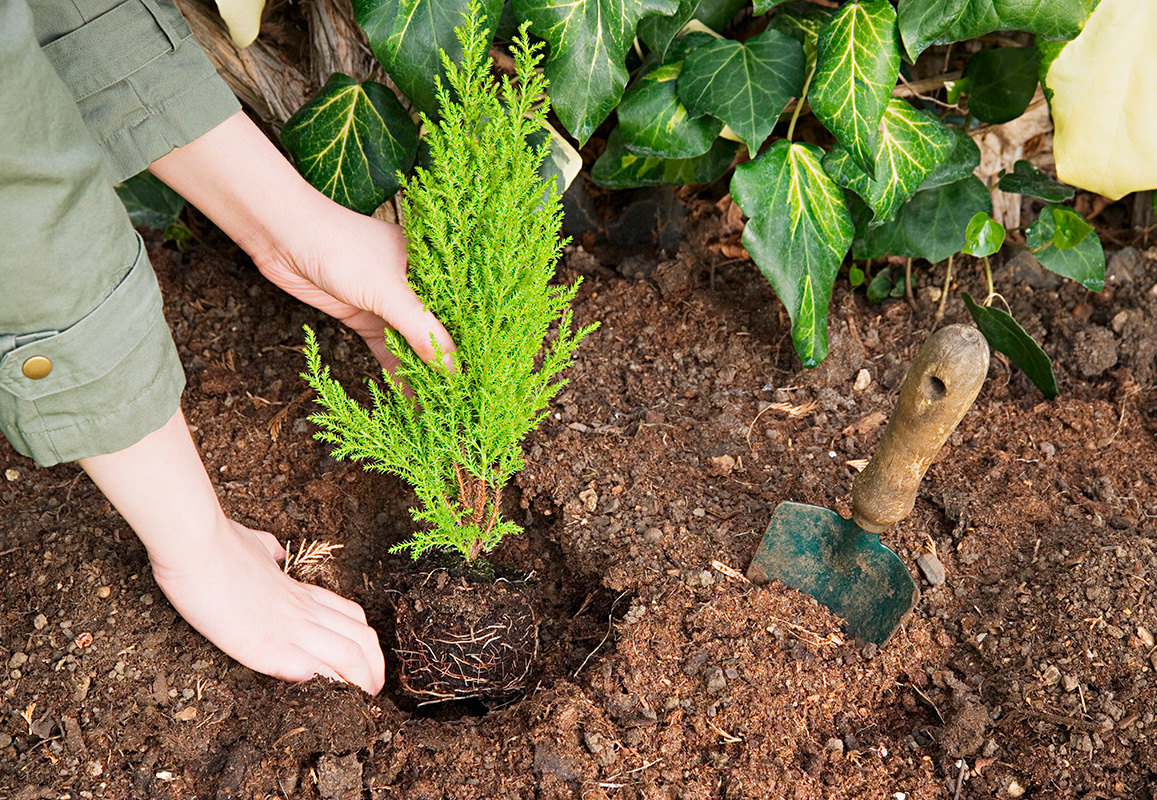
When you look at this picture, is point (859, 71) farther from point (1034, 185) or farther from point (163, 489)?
point (163, 489)

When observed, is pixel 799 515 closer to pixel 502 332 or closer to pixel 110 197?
→ pixel 502 332

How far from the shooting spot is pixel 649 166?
252 centimetres

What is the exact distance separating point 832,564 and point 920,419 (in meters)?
0.47

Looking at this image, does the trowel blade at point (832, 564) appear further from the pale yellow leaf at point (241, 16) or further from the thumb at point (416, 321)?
the pale yellow leaf at point (241, 16)

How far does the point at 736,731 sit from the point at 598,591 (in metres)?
0.43

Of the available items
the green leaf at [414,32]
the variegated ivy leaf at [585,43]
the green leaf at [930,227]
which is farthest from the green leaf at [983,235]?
the green leaf at [414,32]

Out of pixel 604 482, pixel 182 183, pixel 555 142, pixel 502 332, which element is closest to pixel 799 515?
pixel 604 482

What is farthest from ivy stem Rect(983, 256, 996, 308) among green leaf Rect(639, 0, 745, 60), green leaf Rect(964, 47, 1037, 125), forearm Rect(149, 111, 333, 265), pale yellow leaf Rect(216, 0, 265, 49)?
pale yellow leaf Rect(216, 0, 265, 49)

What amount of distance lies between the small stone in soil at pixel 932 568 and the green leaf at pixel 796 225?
594 mm

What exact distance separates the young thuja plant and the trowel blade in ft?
1.90

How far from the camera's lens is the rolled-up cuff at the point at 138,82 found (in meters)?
1.65

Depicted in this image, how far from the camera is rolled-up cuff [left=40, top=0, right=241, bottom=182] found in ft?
5.41

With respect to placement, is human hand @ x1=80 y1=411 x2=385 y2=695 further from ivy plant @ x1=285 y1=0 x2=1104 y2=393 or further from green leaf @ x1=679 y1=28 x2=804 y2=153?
green leaf @ x1=679 y1=28 x2=804 y2=153

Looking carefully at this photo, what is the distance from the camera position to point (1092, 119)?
2.11m
